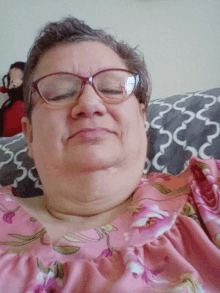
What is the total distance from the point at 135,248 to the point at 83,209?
176 millimetres

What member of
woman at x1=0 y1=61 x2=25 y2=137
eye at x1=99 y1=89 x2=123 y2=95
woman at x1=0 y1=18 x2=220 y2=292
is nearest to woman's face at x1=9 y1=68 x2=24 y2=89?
woman at x1=0 y1=61 x2=25 y2=137

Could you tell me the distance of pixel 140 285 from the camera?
37cm

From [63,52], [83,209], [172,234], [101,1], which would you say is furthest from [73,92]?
[101,1]

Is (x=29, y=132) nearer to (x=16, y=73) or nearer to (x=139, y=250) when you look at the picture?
(x=139, y=250)

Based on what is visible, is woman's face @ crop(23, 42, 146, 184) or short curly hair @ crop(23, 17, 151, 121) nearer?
woman's face @ crop(23, 42, 146, 184)

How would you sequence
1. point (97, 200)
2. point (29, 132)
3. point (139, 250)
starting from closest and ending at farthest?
1. point (139, 250)
2. point (97, 200)
3. point (29, 132)

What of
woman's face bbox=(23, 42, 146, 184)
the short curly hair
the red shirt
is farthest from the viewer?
the red shirt

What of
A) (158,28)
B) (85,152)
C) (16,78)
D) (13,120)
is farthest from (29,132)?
(158,28)

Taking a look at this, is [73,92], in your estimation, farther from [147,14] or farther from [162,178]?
[147,14]

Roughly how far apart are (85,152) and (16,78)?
1.10m

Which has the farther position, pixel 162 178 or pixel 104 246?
pixel 162 178

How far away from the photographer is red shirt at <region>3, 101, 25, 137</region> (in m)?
1.32

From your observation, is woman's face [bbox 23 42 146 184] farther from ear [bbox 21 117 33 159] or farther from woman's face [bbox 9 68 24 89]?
woman's face [bbox 9 68 24 89]

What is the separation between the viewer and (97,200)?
56 cm
